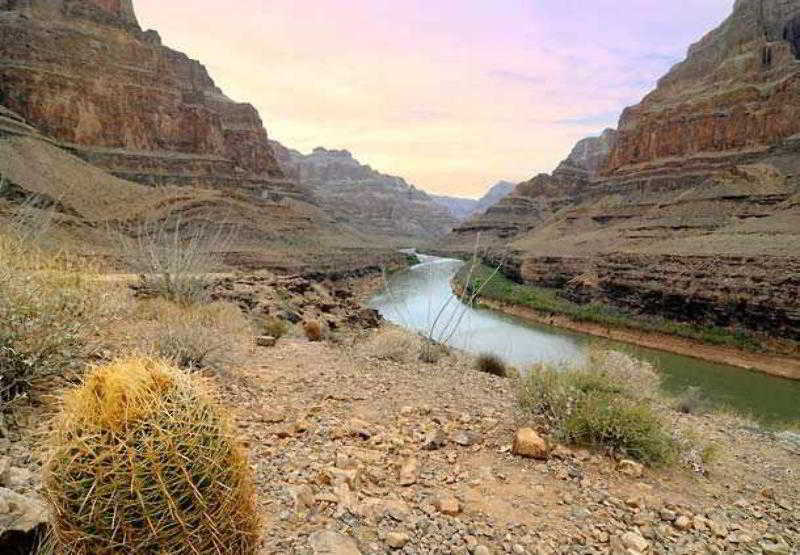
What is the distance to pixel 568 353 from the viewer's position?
2381 centimetres

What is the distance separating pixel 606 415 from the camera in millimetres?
5039

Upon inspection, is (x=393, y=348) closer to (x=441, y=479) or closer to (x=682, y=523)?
(x=441, y=479)

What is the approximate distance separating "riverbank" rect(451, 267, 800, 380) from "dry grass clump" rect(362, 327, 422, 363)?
5553 millimetres

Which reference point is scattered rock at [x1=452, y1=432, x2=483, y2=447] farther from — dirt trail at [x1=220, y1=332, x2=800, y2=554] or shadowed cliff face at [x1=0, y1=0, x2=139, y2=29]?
shadowed cliff face at [x1=0, y1=0, x2=139, y2=29]

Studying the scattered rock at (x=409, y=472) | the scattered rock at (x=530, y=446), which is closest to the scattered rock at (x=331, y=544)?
the scattered rock at (x=409, y=472)

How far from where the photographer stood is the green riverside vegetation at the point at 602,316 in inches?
973

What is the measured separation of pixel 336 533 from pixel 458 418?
288cm

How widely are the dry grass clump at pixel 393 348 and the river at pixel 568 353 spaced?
32.0 inches

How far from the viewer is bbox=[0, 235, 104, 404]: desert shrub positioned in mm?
3883

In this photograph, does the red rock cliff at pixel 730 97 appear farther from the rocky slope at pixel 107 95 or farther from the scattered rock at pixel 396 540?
the scattered rock at pixel 396 540

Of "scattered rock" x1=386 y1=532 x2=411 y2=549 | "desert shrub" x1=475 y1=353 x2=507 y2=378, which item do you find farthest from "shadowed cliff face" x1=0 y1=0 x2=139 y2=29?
"scattered rock" x1=386 y1=532 x2=411 y2=549

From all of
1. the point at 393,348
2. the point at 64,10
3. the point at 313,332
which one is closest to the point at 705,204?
the point at 313,332

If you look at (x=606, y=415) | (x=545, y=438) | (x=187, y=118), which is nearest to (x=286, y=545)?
(x=545, y=438)

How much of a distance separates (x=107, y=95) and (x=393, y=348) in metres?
67.0
